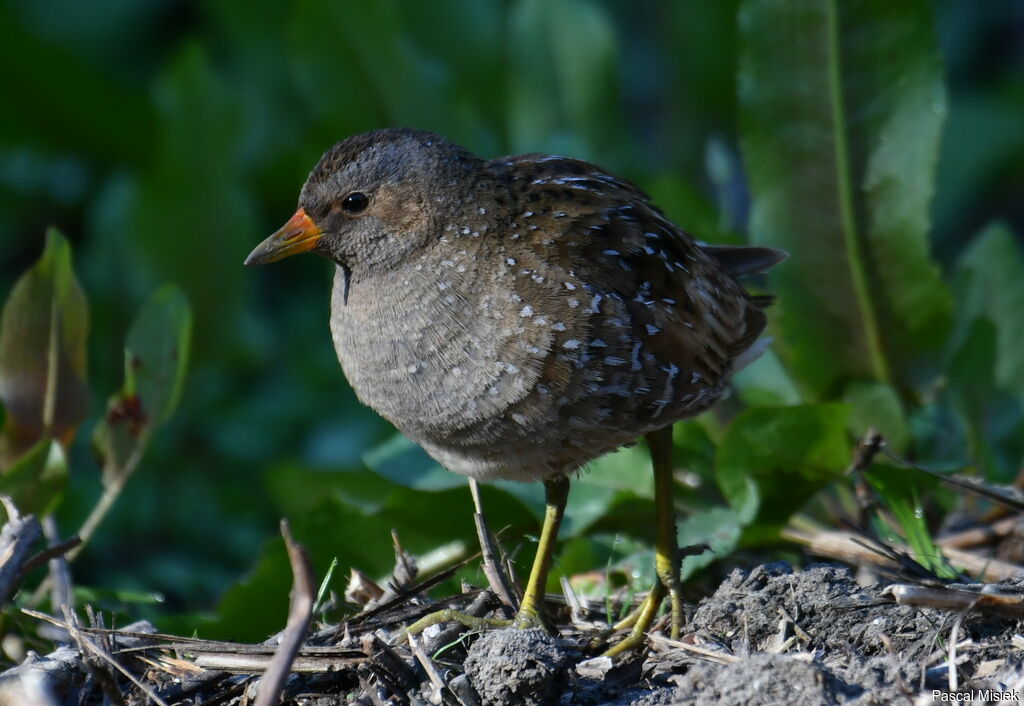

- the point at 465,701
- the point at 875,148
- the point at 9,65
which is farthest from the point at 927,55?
the point at 9,65

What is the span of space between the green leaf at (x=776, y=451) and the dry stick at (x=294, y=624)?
2029 mm

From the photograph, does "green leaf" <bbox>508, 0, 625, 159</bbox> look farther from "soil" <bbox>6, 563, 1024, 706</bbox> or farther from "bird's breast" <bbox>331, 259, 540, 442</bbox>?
"soil" <bbox>6, 563, 1024, 706</bbox>

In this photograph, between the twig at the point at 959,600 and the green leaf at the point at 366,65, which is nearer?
the twig at the point at 959,600

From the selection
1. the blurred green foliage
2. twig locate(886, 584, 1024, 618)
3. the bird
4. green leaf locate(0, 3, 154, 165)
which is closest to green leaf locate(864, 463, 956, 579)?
the blurred green foliage

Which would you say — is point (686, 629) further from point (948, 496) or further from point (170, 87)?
point (170, 87)

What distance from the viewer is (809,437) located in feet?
14.7

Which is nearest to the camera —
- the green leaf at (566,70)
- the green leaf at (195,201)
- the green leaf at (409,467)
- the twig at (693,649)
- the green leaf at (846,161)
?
the twig at (693,649)

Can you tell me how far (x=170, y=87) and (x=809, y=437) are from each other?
12.3ft

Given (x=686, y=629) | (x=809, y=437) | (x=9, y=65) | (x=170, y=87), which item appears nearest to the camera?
(x=686, y=629)

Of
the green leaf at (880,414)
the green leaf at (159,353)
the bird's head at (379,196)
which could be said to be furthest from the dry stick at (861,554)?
the green leaf at (159,353)

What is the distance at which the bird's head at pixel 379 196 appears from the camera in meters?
3.79

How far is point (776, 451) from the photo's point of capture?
14.6 ft

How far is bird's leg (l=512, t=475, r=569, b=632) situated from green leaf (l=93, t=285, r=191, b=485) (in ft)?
4.94

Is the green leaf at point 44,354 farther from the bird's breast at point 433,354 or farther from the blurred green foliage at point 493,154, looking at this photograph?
the bird's breast at point 433,354
